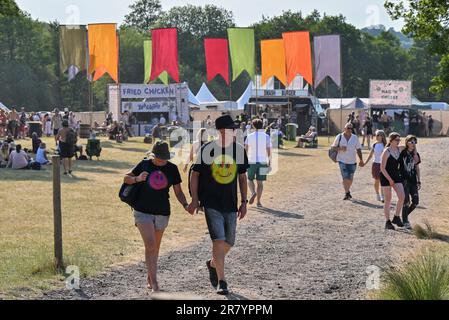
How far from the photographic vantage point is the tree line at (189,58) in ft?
290

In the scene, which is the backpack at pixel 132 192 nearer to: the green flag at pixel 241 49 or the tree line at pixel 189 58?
the green flag at pixel 241 49

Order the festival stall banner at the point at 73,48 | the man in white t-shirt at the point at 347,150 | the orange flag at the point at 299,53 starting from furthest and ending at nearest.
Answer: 1. the orange flag at the point at 299,53
2. the festival stall banner at the point at 73,48
3. the man in white t-shirt at the point at 347,150

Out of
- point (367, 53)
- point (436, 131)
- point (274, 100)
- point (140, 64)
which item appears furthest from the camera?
point (367, 53)

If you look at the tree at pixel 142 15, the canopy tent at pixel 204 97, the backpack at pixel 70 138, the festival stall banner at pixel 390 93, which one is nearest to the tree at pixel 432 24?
the backpack at pixel 70 138

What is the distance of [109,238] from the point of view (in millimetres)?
13172

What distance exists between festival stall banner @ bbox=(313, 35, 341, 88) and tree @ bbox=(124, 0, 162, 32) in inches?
3283

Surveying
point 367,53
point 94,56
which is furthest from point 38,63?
point 94,56

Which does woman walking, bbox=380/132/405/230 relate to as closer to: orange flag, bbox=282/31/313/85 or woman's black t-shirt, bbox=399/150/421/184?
woman's black t-shirt, bbox=399/150/421/184

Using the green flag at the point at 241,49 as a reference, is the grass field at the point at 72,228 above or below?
below

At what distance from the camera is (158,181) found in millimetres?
8781

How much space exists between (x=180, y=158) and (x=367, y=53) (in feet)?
249

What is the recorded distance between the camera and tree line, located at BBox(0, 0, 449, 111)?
88.5 m

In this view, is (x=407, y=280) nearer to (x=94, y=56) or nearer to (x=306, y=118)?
(x=94, y=56)

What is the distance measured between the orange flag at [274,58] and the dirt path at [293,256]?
71.7 feet
